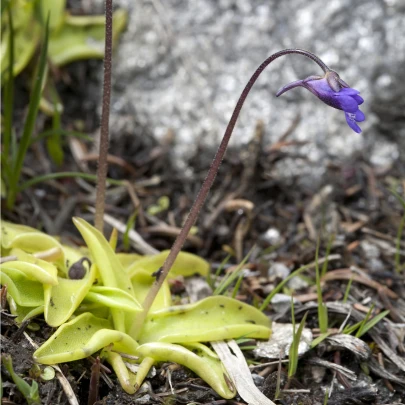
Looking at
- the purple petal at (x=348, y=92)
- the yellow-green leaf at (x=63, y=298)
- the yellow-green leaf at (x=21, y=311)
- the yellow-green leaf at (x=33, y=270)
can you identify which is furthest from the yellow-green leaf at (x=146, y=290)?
the purple petal at (x=348, y=92)

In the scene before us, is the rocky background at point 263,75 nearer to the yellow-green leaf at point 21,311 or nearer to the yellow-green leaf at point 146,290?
the yellow-green leaf at point 146,290

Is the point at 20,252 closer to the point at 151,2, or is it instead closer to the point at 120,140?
the point at 120,140

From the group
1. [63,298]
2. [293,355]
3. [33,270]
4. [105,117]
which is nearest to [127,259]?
[63,298]

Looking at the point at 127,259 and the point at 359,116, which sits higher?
the point at 359,116

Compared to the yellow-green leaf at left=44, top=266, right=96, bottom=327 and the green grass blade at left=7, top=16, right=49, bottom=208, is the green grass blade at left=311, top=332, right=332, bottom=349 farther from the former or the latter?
the green grass blade at left=7, top=16, right=49, bottom=208

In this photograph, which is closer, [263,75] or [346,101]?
[346,101]

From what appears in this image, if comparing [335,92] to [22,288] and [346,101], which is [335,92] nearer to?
[346,101]

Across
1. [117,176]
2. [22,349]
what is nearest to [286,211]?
[117,176]
